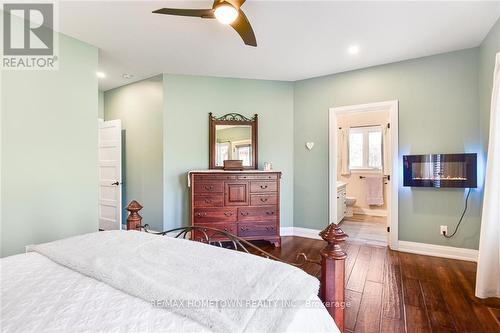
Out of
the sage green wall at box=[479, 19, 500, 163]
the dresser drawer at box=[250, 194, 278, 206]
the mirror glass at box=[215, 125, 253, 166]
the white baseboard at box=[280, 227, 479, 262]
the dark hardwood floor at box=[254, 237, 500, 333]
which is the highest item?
the sage green wall at box=[479, 19, 500, 163]

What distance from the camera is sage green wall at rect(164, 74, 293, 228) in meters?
3.83

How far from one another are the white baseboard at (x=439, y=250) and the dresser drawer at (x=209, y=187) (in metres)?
2.61

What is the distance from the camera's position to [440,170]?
305 centimetres

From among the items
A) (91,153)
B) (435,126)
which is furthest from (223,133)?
(435,126)

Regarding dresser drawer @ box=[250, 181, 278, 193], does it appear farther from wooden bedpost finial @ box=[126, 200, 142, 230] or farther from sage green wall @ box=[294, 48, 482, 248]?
wooden bedpost finial @ box=[126, 200, 142, 230]

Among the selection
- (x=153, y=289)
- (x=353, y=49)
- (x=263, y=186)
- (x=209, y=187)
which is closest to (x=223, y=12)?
(x=153, y=289)

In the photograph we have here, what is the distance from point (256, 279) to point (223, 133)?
10.6 feet

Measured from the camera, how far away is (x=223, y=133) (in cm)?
399

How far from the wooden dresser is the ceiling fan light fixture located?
2.02 metres

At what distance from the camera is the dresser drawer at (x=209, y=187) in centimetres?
339

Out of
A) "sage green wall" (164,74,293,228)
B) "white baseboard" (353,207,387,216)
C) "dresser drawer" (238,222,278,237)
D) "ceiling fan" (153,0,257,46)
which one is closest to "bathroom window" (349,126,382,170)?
"white baseboard" (353,207,387,216)

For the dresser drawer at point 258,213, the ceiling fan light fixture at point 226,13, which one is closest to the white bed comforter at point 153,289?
the ceiling fan light fixture at point 226,13

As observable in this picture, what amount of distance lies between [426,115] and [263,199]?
8.07ft

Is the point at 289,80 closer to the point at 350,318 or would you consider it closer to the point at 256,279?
the point at 350,318
